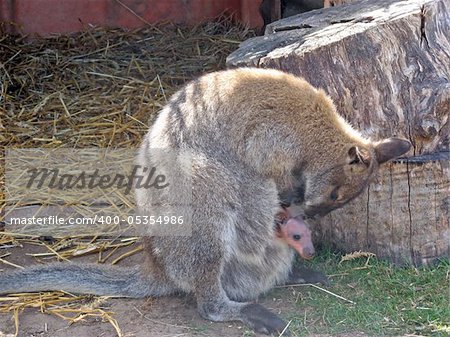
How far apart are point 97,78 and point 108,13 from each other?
47.8 inches

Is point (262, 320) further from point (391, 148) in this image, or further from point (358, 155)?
point (391, 148)

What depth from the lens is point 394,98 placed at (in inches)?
216

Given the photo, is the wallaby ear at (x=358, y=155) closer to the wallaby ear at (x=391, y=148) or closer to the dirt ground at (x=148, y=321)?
Result: the wallaby ear at (x=391, y=148)

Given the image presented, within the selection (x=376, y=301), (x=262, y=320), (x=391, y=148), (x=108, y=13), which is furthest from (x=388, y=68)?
(x=108, y=13)

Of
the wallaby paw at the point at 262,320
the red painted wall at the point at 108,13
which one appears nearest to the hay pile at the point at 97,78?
the red painted wall at the point at 108,13

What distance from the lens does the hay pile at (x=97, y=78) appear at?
25.1ft

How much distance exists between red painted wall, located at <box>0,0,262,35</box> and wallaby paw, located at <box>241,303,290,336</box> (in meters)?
5.01

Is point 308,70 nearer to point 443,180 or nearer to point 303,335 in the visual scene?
point 443,180

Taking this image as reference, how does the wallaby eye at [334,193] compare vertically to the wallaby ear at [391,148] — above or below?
below

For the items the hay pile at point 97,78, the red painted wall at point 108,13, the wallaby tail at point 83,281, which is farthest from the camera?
the red painted wall at point 108,13

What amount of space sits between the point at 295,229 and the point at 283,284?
417mm

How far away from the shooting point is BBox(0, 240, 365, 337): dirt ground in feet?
16.6

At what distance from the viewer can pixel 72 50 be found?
29.5 feet

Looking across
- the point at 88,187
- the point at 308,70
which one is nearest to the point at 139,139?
the point at 88,187
